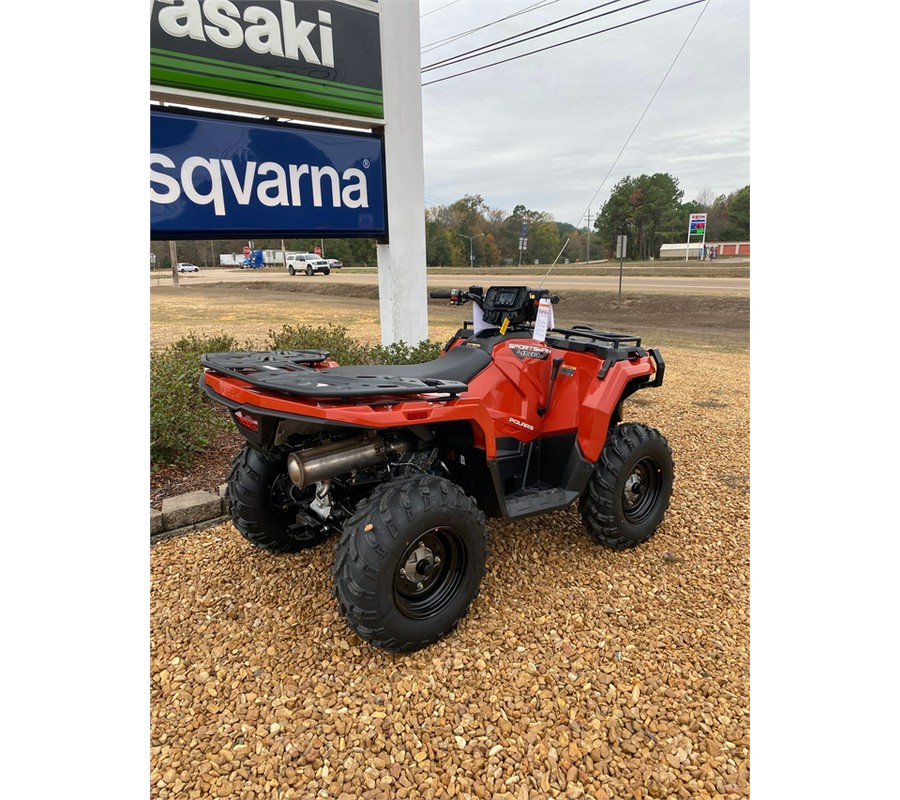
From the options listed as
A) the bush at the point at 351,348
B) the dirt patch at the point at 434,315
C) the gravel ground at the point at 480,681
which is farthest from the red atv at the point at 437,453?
the dirt patch at the point at 434,315

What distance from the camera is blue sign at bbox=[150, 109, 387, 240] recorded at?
4.26 m

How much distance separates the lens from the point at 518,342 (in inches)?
113

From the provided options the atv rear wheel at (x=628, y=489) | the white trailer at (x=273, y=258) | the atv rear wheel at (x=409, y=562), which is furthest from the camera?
the white trailer at (x=273, y=258)

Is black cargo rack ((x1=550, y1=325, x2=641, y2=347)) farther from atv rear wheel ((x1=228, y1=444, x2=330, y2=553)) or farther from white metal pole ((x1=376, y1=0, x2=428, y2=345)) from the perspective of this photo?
white metal pole ((x1=376, y1=0, x2=428, y2=345))

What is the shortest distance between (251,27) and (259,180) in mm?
1125

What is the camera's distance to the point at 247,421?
2.26m

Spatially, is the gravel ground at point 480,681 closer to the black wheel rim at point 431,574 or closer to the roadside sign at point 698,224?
the black wheel rim at point 431,574

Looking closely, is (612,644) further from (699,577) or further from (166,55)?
(166,55)

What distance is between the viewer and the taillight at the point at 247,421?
2.22 metres

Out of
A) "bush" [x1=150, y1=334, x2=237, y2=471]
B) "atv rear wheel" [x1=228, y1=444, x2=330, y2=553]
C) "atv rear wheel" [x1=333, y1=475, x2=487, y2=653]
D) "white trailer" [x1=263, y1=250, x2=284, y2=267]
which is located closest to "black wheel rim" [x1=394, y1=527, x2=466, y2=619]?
"atv rear wheel" [x1=333, y1=475, x2=487, y2=653]

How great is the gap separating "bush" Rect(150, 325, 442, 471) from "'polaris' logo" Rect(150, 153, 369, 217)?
1.35 meters

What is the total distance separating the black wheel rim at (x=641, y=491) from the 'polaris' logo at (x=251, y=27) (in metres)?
4.23

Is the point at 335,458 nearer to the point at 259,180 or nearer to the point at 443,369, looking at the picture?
the point at 443,369

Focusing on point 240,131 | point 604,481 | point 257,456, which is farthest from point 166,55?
point 604,481
